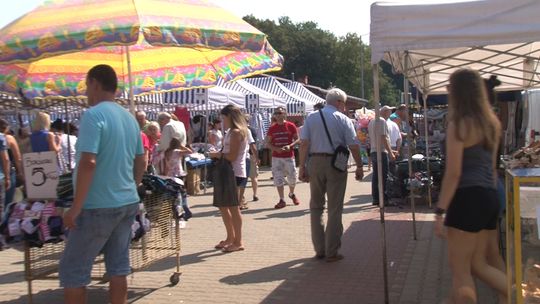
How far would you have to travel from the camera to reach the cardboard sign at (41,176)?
509 cm

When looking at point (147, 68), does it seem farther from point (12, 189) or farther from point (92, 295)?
→ point (12, 189)

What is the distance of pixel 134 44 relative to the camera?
4.75 meters

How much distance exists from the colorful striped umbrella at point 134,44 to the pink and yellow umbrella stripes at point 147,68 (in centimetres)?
1

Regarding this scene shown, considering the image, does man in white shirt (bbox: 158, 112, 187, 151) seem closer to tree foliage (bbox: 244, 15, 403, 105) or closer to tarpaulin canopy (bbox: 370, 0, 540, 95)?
tarpaulin canopy (bbox: 370, 0, 540, 95)

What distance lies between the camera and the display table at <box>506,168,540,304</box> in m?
3.60

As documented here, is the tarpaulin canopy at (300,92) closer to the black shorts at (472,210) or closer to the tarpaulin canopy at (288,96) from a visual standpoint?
the tarpaulin canopy at (288,96)

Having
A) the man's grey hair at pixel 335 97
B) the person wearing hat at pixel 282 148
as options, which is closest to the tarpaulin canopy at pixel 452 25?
the man's grey hair at pixel 335 97

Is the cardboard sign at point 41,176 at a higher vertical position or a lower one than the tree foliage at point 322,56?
lower

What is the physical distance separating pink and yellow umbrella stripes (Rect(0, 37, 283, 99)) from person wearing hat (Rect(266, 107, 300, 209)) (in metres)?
4.17

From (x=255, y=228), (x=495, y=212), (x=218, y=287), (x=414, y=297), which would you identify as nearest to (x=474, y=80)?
(x=495, y=212)

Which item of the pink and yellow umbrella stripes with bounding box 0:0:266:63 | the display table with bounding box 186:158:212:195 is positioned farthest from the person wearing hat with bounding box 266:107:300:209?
the pink and yellow umbrella stripes with bounding box 0:0:266:63

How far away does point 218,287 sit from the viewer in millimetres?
6086

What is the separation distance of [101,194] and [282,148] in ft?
24.5

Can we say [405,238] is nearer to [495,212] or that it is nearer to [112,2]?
[495,212]
